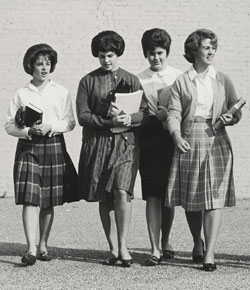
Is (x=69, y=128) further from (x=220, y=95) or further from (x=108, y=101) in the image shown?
(x=220, y=95)

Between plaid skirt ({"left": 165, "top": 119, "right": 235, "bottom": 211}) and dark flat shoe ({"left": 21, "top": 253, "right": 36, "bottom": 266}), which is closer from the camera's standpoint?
plaid skirt ({"left": 165, "top": 119, "right": 235, "bottom": 211})

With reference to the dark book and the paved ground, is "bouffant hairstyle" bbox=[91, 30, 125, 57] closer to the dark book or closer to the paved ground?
the dark book

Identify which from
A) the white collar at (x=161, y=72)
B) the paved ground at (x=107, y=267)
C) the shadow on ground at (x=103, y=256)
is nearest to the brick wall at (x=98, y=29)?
the paved ground at (x=107, y=267)

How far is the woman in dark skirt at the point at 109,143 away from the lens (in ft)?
24.0

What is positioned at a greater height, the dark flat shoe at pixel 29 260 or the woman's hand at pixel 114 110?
the woman's hand at pixel 114 110

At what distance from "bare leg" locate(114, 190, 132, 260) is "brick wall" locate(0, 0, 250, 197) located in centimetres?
542

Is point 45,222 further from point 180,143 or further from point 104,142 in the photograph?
point 180,143

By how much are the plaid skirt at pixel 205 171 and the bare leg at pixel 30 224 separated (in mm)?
1072

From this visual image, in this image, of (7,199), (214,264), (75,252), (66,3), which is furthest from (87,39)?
(214,264)

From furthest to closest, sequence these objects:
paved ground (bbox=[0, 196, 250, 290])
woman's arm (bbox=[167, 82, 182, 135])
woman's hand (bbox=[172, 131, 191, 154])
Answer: woman's arm (bbox=[167, 82, 182, 135]) < woman's hand (bbox=[172, 131, 191, 154]) < paved ground (bbox=[0, 196, 250, 290])

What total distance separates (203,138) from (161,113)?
43cm

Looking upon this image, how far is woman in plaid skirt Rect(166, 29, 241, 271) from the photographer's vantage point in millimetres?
7137

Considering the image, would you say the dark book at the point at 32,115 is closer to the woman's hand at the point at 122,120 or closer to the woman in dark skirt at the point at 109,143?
the woman in dark skirt at the point at 109,143

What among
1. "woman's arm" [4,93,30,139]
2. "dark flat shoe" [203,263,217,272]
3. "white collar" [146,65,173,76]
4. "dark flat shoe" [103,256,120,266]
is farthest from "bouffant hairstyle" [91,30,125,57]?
"dark flat shoe" [203,263,217,272]
